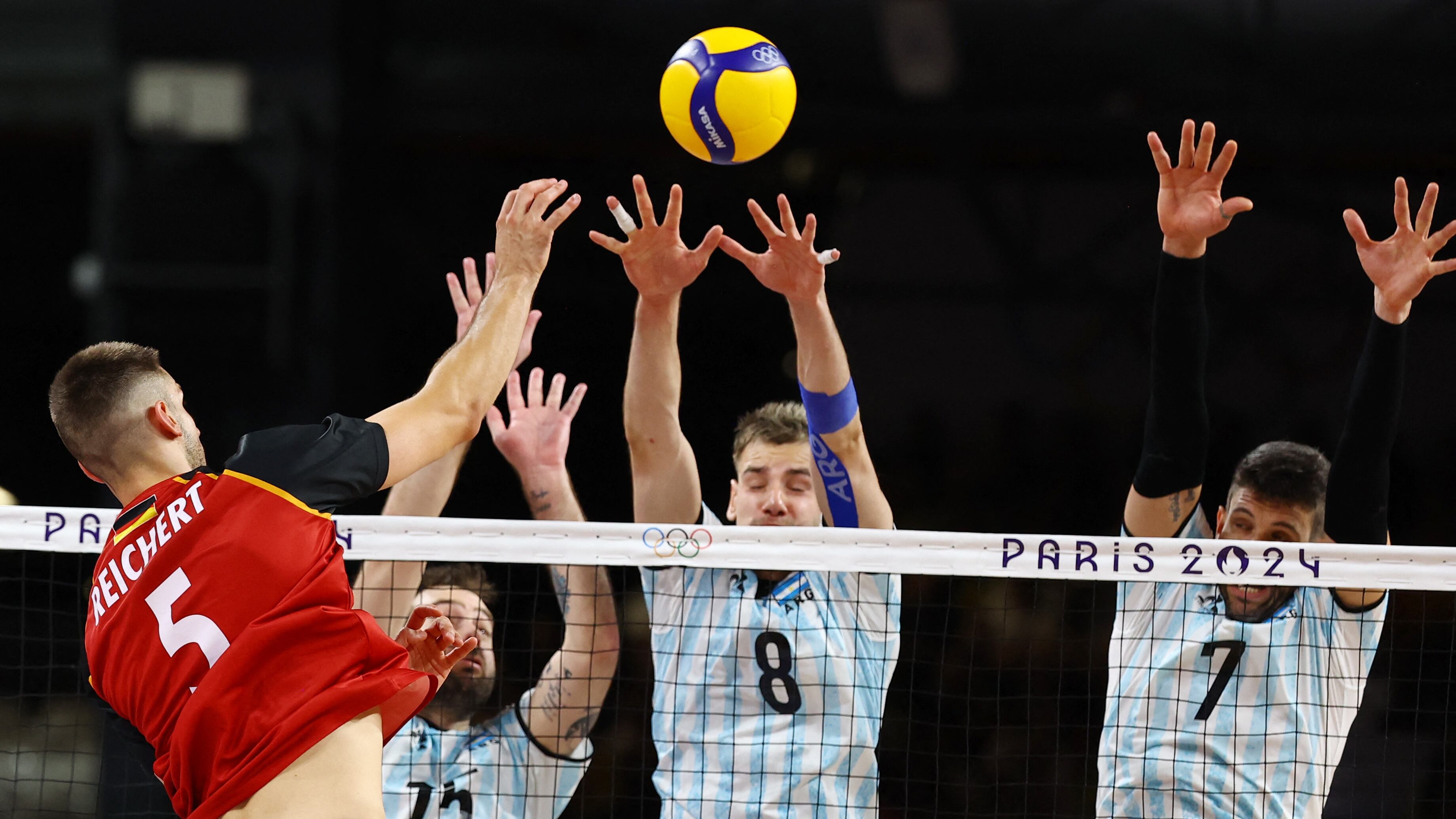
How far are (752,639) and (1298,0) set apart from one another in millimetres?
5258

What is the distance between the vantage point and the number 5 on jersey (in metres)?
2.72

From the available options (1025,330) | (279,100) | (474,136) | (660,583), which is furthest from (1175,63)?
(279,100)

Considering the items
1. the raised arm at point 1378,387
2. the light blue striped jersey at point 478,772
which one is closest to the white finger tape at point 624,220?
the light blue striped jersey at point 478,772

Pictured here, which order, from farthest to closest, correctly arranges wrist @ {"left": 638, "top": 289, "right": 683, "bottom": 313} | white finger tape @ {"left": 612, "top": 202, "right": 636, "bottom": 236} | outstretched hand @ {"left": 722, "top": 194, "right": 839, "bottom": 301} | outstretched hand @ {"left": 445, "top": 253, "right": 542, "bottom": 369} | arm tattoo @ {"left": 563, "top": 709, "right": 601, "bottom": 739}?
outstretched hand @ {"left": 445, "top": 253, "right": 542, "bottom": 369} → arm tattoo @ {"left": 563, "top": 709, "right": 601, "bottom": 739} → wrist @ {"left": 638, "top": 289, "right": 683, "bottom": 313} → outstretched hand @ {"left": 722, "top": 194, "right": 839, "bottom": 301} → white finger tape @ {"left": 612, "top": 202, "right": 636, "bottom": 236}

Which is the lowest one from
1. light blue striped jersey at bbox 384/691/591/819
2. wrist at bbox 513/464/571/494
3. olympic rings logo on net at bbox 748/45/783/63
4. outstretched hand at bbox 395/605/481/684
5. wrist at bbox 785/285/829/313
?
light blue striped jersey at bbox 384/691/591/819

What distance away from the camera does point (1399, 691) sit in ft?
23.7

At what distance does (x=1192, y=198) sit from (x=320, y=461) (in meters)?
3.07

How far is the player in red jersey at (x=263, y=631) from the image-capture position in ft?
8.83

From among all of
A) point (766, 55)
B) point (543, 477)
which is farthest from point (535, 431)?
point (766, 55)

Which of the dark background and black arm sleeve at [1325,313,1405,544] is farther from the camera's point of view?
the dark background

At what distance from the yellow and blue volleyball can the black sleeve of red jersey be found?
6.81 ft

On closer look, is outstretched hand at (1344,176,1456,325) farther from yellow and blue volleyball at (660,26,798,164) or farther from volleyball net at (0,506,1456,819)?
yellow and blue volleyball at (660,26,798,164)

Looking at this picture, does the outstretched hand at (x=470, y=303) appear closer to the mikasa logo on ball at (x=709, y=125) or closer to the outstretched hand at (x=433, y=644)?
the mikasa logo on ball at (x=709, y=125)

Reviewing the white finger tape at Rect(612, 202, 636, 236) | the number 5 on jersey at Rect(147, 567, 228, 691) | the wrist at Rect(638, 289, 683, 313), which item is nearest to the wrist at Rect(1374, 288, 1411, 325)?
the wrist at Rect(638, 289, 683, 313)
